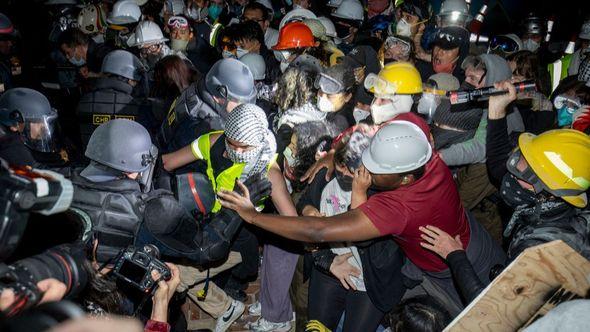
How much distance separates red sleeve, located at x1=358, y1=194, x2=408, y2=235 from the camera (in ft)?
8.71

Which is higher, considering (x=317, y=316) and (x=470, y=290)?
(x=470, y=290)

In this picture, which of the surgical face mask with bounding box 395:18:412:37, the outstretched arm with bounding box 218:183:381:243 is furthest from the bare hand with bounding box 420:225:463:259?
the surgical face mask with bounding box 395:18:412:37

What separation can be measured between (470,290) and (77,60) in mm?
5990

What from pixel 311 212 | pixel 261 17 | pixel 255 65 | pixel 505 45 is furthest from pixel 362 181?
pixel 261 17

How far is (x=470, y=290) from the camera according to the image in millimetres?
2553

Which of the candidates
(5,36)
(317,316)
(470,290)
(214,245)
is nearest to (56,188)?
(214,245)

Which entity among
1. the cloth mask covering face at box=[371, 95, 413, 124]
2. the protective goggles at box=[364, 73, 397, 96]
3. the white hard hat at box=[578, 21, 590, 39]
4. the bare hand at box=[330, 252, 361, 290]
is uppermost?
the white hard hat at box=[578, 21, 590, 39]

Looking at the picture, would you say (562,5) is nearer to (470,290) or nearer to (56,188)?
(470,290)

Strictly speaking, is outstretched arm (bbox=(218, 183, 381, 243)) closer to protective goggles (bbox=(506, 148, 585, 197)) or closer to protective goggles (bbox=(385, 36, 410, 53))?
protective goggles (bbox=(506, 148, 585, 197))

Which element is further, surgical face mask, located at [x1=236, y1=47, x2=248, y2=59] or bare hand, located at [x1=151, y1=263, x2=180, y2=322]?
surgical face mask, located at [x1=236, y1=47, x2=248, y2=59]

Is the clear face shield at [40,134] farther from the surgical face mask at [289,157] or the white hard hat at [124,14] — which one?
the white hard hat at [124,14]

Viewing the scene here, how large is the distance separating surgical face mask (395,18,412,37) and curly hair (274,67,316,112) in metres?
2.97

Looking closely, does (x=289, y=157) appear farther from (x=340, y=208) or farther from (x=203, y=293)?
(x=203, y=293)

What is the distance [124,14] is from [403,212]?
6941mm
